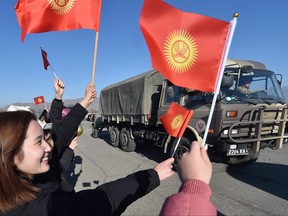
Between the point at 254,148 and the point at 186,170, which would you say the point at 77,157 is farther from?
the point at 186,170

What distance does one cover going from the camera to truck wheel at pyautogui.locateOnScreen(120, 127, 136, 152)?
11.0 metres

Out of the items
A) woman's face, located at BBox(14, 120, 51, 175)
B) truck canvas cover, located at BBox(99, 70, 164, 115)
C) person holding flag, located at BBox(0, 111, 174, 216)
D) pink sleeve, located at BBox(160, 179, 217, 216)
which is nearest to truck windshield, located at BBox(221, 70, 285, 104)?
truck canvas cover, located at BBox(99, 70, 164, 115)

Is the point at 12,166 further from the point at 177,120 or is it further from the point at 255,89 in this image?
the point at 255,89

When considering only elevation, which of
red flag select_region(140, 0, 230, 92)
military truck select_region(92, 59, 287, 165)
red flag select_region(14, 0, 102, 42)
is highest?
red flag select_region(14, 0, 102, 42)

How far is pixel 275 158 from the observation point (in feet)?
28.7

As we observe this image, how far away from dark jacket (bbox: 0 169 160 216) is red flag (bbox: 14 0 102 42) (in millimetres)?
2006

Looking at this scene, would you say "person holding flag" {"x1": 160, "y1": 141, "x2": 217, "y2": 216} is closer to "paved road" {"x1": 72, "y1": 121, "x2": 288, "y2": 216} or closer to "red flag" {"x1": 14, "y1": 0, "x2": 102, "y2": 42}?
"red flag" {"x1": 14, "y1": 0, "x2": 102, "y2": 42}

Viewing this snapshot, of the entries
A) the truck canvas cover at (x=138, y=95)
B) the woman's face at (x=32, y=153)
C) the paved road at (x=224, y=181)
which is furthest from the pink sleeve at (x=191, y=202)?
the truck canvas cover at (x=138, y=95)

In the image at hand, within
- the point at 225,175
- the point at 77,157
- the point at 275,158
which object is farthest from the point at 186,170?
the point at 77,157

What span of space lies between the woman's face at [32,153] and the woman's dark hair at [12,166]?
0.02 m

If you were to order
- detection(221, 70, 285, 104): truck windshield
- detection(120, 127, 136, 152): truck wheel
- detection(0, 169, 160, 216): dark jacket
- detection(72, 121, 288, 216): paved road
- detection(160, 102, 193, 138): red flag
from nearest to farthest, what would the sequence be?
detection(0, 169, 160, 216): dark jacket
detection(160, 102, 193, 138): red flag
detection(72, 121, 288, 216): paved road
detection(221, 70, 285, 104): truck windshield
detection(120, 127, 136, 152): truck wheel

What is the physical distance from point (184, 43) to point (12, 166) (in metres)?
1.41

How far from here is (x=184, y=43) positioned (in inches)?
82.4

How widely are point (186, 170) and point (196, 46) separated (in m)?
1.08
